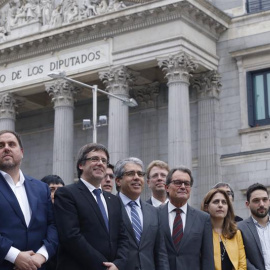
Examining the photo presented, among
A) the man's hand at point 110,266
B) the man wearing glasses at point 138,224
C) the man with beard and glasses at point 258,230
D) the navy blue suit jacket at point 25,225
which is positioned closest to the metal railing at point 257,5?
the man with beard and glasses at point 258,230

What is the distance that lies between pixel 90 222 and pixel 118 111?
909 inches

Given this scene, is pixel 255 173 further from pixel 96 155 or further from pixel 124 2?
pixel 96 155

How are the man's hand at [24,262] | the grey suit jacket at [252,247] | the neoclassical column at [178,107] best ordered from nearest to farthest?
the man's hand at [24,262], the grey suit jacket at [252,247], the neoclassical column at [178,107]

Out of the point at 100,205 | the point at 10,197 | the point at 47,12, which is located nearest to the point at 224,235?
the point at 100,205

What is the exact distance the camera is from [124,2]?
33.9 m

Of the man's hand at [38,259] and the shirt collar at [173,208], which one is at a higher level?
the shirt collar at [173,208]

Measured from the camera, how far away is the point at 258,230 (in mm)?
11531

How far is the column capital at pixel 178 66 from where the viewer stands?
101ft

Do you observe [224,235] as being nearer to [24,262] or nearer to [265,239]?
[265,239]

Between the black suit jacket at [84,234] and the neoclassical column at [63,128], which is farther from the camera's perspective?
the neoclassical column at [63,128]

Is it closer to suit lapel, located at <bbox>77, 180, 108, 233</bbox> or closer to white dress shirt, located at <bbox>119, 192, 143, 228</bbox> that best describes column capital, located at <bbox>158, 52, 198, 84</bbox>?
white dress shirt, located at <bbox>119, 192, 143, 228</bbox>

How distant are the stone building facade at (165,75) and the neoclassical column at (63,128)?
0.16 feet

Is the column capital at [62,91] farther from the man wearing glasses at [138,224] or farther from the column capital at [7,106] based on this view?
the man wearing glasses at [138,224]

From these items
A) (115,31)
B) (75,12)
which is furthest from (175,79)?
(75,12)
